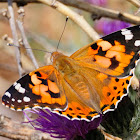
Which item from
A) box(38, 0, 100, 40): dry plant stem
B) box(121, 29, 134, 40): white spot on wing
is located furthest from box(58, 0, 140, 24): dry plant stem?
box(121, 29, 134, 40): white spot on wing

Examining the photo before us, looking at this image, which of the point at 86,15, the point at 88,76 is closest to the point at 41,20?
the point at 86,15

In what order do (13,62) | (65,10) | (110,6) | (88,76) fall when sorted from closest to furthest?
(88,76), (65,10), (110,6), (13,62)

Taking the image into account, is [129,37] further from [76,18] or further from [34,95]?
[76,18]

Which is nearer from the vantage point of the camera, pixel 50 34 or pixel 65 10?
pixel 65 10

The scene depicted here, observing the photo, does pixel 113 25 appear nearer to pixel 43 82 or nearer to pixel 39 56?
pixel 39 56

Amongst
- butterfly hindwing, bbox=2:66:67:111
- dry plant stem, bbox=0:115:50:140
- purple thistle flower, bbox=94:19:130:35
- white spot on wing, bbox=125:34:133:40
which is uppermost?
white spot on wing, bbox=125:34:133:40

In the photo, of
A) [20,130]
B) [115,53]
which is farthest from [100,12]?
[20,130]

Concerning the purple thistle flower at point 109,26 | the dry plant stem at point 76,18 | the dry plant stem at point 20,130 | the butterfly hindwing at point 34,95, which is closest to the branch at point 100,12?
the dry plant stem at point 76,18

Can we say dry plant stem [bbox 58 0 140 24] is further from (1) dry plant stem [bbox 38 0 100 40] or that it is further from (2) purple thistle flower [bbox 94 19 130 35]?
(2) purple thistle flower [bbox 94 19 130 35]
